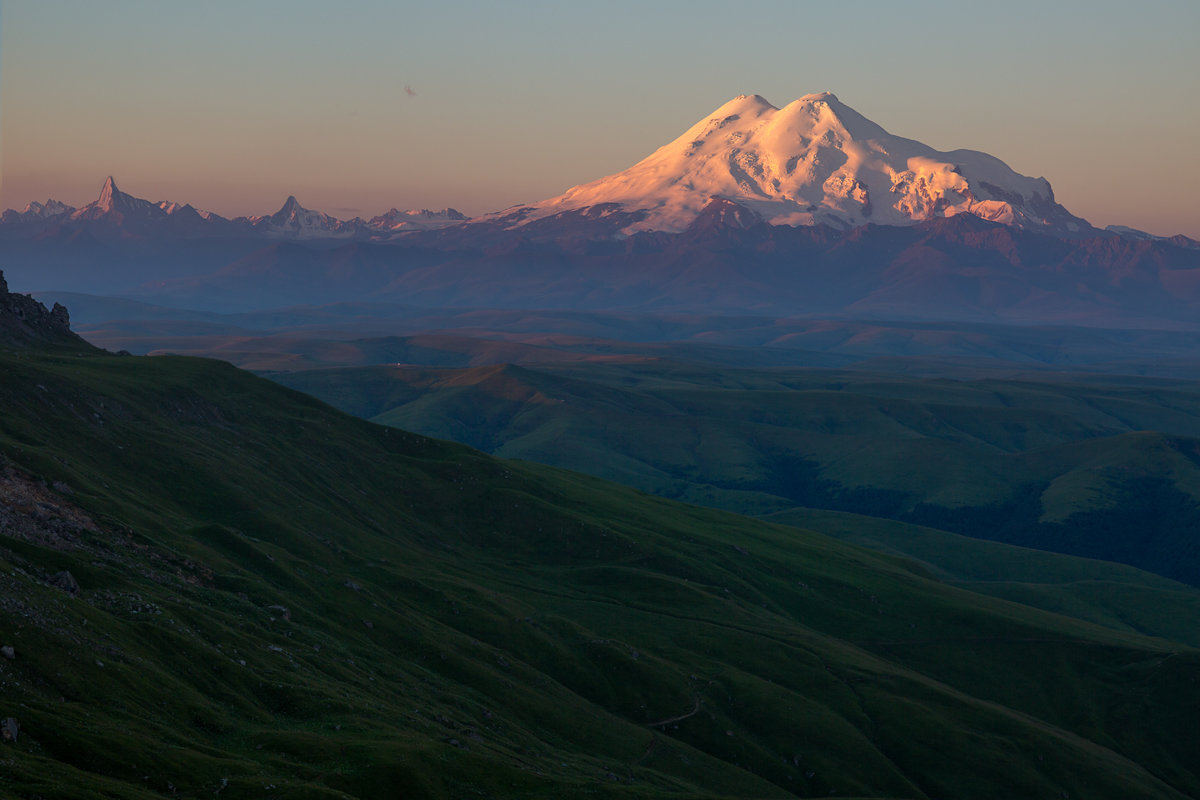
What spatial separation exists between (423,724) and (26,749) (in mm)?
42052

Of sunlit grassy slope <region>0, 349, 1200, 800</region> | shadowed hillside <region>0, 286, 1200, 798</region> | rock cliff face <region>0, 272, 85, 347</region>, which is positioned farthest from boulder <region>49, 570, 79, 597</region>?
rock cliff face <region>0, 272, 85, 347</region>

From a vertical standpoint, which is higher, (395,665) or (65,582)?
(65,582)

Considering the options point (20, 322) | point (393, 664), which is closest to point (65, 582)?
point (393, 664)

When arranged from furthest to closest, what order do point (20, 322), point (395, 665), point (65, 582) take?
point (20, 322) → point (395, 665) → point (65, 582)

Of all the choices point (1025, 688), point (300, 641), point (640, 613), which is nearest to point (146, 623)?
point (300, 641)

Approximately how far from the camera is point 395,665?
11638cm

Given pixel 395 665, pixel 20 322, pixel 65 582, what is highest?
pixel 20 322

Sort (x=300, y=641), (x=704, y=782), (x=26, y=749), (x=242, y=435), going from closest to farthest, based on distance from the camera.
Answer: (x=26, y=749)
(x=300, y=641)
(x=704, y=782)
(x=242, y=435)

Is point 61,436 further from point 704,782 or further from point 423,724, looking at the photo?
point 704,782

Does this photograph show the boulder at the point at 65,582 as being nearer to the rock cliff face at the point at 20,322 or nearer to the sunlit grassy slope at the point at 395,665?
the sunlit grassy slope at the point at 395,665

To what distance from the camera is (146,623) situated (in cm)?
8325

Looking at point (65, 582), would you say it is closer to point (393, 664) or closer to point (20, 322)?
point (393, 664)

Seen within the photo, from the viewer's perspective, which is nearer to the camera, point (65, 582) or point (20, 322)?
point (65, 582)

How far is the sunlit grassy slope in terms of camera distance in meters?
73.1
